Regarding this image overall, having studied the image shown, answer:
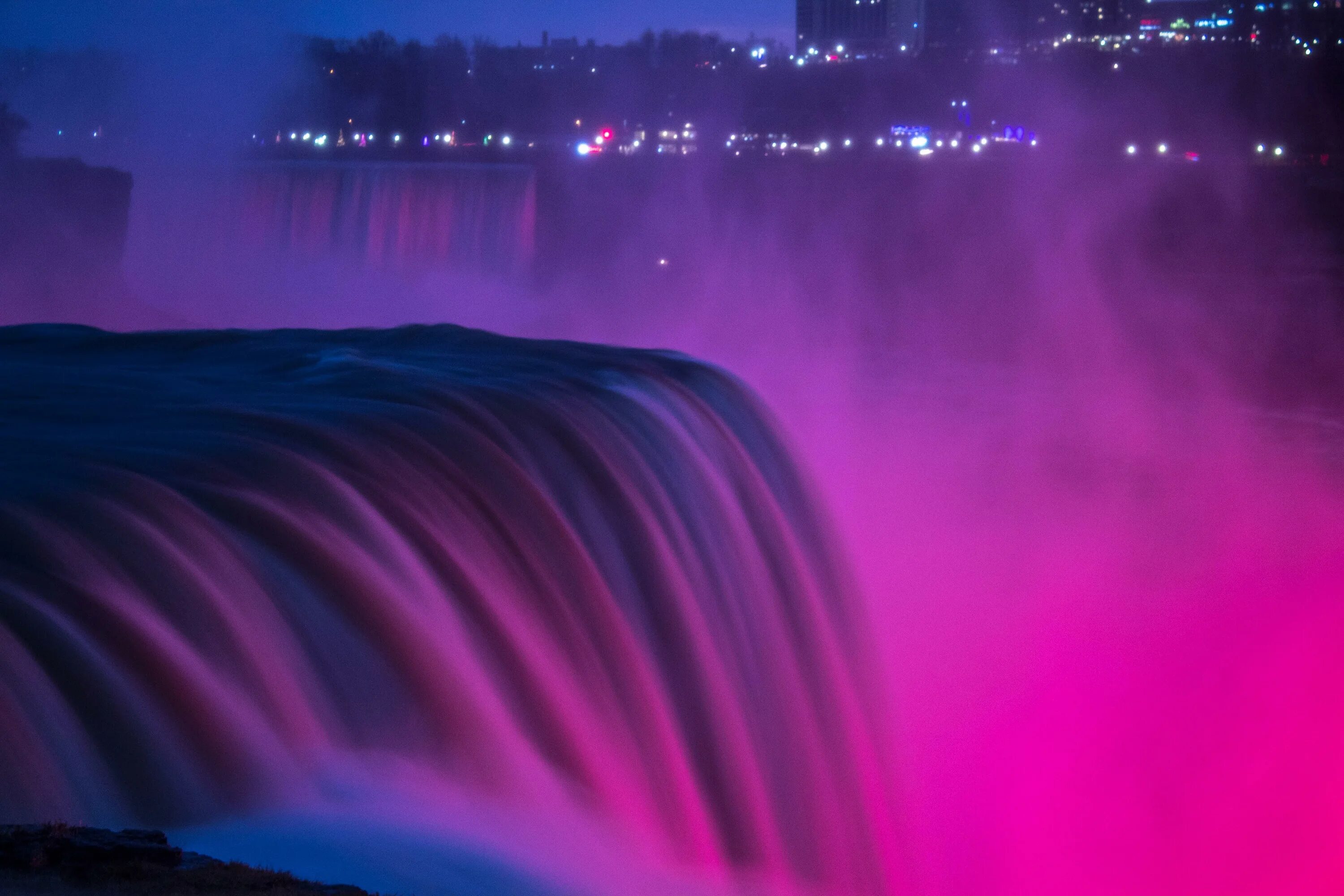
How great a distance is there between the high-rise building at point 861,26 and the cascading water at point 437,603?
89.5ft

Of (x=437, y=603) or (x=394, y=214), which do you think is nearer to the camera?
(x=437, y=603)

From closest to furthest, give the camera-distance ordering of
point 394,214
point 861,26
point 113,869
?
point 113,869, point 394,214, point 861,26

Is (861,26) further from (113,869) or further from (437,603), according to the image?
(113,869)

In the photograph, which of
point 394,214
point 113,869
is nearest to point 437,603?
point 113,869

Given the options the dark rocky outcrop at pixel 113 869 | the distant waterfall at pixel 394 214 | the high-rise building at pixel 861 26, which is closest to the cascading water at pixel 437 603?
the dark rocky outcrop at pixel 113 869

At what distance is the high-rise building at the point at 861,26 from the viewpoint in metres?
32.5

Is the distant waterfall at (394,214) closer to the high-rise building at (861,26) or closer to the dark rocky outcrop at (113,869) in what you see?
the high-rise building at (861,26)

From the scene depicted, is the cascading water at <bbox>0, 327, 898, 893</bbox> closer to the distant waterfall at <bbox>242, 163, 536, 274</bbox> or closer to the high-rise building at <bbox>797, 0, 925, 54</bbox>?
the distant waterfall at <bbox>242, 163, 536, 274</bbox>

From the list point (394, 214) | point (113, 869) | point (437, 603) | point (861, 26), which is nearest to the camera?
point (113, 869)

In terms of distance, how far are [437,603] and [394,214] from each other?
2230 cm

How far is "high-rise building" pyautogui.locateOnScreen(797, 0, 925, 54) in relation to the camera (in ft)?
107

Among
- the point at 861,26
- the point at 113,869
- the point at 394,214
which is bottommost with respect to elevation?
the point at 113,869

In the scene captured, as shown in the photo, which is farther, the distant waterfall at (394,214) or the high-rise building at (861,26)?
the high-rise building at (861,26)

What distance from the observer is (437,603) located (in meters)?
4.47
